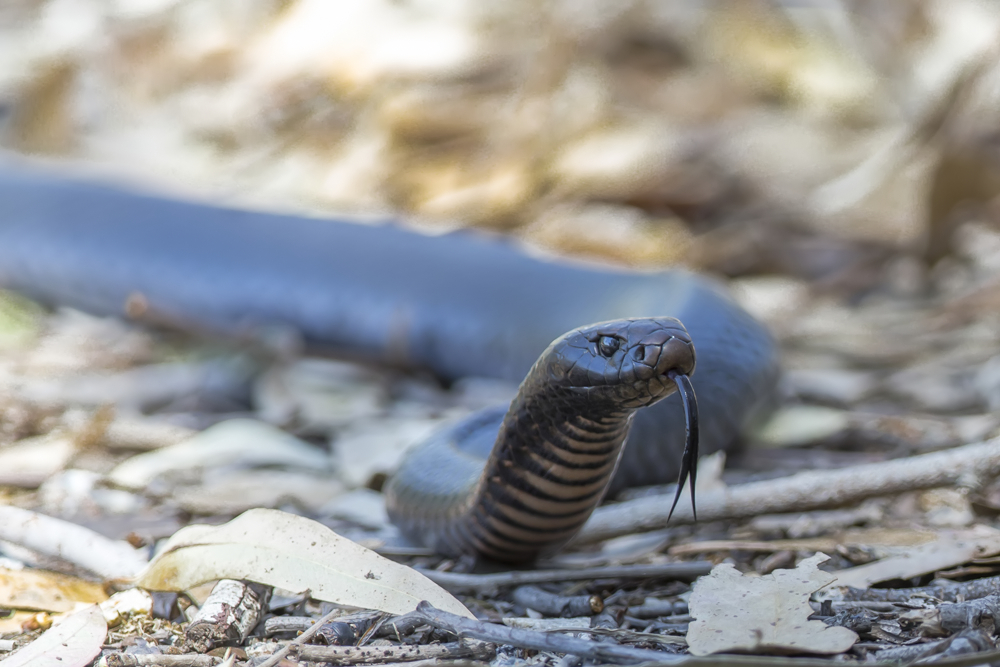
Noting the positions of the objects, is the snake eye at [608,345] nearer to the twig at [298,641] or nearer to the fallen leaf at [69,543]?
the twig at [298,641]

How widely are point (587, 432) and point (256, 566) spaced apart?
51 centimetres

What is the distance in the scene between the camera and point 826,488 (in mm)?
1833

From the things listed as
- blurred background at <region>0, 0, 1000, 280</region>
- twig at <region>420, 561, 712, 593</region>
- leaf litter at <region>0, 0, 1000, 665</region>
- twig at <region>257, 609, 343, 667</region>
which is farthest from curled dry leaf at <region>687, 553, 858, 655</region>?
blurred background at <region>0, 0, 1000, 280</region>

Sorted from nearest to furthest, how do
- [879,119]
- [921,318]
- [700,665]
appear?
[700,665] → [921,318] → [879,119]

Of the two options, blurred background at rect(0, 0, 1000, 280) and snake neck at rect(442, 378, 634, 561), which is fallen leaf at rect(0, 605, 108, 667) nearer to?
snake neck at rect(442, 378, 634, 561)

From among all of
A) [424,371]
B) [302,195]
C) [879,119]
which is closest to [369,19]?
[302,195]

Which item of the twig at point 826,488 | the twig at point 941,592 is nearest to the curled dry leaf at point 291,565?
the twig at point 826,488

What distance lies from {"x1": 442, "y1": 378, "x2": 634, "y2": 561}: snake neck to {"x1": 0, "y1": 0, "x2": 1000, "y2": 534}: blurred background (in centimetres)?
55

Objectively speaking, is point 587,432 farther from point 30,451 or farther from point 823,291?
point 823,291

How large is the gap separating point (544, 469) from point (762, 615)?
390mm

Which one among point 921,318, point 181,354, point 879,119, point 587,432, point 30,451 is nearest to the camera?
point 587,432

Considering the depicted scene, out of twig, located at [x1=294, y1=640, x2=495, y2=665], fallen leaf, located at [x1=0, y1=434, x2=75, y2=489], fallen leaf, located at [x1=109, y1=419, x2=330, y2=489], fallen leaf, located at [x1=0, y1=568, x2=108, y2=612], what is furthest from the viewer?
fallen leaf, located at [x1=109, y1=419, x2=330, y2=489]

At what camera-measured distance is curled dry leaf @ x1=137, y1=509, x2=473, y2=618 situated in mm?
1531

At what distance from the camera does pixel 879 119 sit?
236 inches
